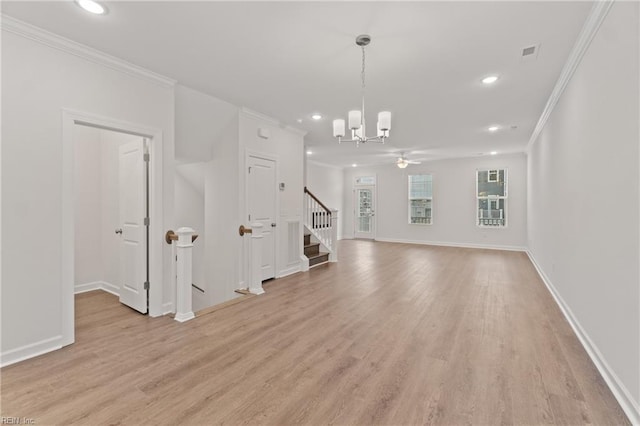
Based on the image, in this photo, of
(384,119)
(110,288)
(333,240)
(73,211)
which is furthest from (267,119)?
(110,288)

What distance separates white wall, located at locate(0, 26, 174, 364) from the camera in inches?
92.8

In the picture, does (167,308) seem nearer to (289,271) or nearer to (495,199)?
(289,271)

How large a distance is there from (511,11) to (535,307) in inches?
133

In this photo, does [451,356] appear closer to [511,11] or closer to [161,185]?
[511,11]

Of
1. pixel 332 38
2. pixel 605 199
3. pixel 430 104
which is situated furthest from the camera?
pixel 430 104

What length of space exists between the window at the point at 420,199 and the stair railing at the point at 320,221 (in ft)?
13.9

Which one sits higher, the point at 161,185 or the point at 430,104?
the point at 430,104

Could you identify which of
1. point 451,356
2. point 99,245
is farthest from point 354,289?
point 99,245

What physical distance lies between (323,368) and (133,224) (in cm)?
290

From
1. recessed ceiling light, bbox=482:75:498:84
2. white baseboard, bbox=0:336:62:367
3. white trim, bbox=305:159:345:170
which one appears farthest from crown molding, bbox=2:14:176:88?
white trim, bbox=305:159:345:170

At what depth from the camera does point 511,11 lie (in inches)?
88.1

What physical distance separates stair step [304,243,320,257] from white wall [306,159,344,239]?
3.57 metres

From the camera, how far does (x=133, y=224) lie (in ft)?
11.7

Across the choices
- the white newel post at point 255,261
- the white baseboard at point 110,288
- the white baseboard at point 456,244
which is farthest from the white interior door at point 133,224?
the white baseboard at point 456,244
